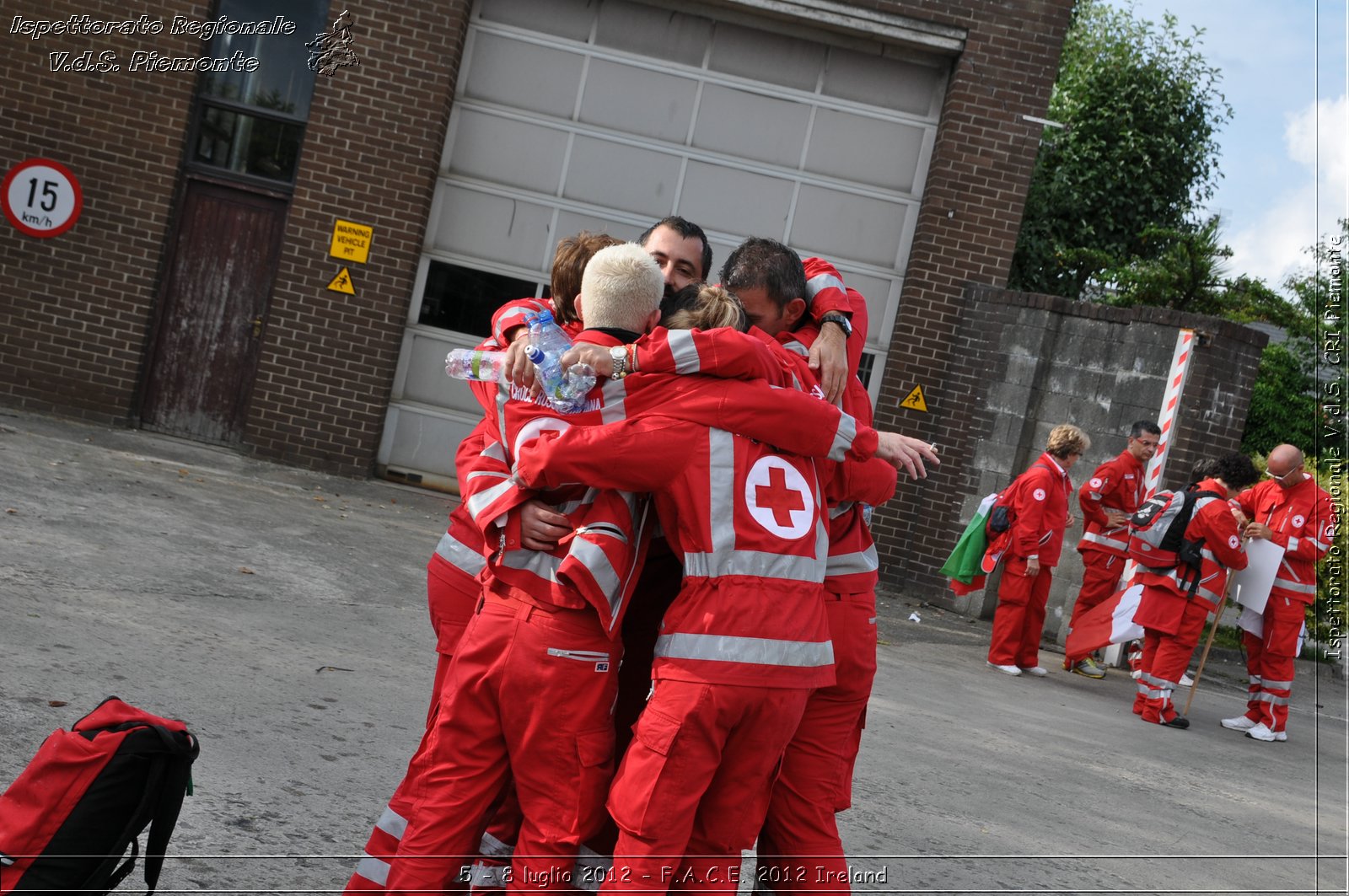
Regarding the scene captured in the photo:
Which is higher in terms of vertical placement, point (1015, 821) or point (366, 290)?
point (366, 290)

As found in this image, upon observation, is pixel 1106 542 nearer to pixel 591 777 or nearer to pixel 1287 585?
pixel 1287 585

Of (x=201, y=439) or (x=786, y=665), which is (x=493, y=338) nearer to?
(x=786, y=665)

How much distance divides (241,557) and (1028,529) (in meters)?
5.88

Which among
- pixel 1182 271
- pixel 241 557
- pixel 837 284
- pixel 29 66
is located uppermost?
pixel 1182 271

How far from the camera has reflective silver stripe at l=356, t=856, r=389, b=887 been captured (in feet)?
10.8

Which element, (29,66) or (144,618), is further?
(29,66)

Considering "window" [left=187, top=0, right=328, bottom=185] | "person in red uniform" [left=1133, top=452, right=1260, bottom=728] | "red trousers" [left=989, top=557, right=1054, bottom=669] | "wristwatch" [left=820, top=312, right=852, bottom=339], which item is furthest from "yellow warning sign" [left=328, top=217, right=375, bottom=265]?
"wristwatch" [left=820, top=312, right=852, bottom=339]

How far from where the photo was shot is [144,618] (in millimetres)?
5812

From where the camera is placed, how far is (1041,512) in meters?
9.64

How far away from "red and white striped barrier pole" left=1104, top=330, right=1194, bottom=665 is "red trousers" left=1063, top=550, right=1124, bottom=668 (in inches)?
3.5

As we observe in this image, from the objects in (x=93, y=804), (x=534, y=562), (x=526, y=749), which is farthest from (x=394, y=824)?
(x=534, y=562)

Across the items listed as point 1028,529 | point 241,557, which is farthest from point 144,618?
point 1028,529

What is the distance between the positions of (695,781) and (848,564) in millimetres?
941

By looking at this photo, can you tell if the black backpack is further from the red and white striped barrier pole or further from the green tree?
the green tree
